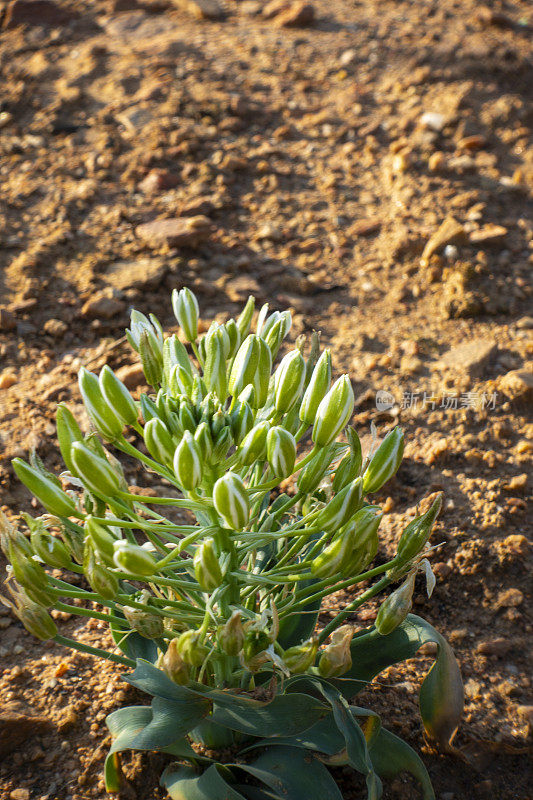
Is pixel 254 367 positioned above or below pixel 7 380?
above

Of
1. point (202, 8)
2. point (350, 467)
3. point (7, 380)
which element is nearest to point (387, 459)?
point (350, 467)

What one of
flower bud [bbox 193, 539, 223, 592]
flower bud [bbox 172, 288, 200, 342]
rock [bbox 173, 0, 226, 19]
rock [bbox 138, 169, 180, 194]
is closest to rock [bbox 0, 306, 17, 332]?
rock [bbox 138, 169, 180, 194]

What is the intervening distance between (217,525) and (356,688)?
69 cm

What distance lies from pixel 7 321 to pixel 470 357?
253 centimetres

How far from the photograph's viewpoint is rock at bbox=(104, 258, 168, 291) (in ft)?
14.1

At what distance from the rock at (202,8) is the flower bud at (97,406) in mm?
5600

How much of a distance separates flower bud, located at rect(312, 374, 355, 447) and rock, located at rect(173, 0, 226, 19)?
5.69 metres

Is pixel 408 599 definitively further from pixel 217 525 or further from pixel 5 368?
pixel 5 368

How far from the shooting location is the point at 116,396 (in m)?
2.03

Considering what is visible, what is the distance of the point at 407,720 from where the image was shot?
2568 mm

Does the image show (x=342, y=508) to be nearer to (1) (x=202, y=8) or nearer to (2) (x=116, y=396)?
(2) (x=116, y=396)

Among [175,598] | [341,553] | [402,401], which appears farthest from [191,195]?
[341,553]

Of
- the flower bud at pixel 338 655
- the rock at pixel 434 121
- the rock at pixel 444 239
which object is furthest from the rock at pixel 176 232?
the flower bud at pixel 338 655

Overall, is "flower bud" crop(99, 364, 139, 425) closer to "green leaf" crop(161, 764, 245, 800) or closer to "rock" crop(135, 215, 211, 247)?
"green leaf" crop(161, 764, 245, 800)
